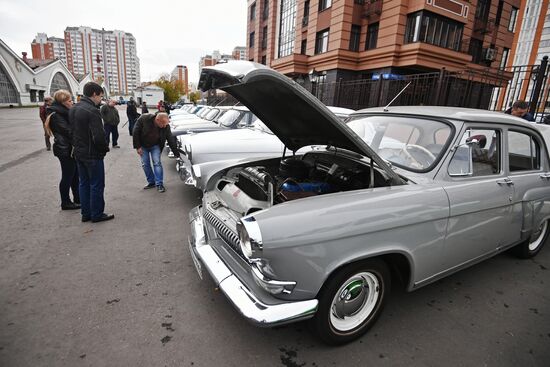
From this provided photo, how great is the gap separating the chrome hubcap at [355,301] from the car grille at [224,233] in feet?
2.59

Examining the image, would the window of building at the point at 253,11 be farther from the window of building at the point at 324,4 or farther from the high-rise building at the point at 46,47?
the high-rise building at the point at 46,47

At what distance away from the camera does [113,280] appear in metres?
2.96

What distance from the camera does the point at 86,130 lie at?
12.9 ft

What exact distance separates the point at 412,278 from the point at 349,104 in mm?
11995

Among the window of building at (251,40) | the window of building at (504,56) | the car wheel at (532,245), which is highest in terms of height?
the window of building at (251,40)

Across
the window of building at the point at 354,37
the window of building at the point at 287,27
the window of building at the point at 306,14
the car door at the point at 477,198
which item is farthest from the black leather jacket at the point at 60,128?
the window of building at the point at 287,27

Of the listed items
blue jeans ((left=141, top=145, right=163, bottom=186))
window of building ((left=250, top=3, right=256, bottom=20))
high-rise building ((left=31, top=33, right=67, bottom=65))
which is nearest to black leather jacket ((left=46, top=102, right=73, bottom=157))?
blue jeans ((left=141, top=145, right=163, bottom=186))

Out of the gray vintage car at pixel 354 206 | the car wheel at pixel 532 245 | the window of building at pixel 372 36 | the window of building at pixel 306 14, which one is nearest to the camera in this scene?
the gray vintage car at pixel 354 206

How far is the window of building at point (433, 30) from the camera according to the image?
15.7m

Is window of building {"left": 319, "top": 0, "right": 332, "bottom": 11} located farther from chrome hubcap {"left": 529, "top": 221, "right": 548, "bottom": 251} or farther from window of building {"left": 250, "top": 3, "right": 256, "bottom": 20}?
chrome hubcap {"left": 529, "top": 221, "right": 548, "bottom": 251}

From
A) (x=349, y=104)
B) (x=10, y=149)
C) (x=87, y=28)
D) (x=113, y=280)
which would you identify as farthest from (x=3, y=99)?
(x=87, y=28)

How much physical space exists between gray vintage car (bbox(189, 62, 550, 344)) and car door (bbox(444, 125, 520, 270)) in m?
0.01

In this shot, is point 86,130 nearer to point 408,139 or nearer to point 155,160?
point 155,160

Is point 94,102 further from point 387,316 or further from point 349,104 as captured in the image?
point 349,104
